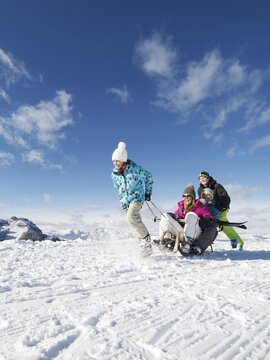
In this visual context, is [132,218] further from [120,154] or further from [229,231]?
[229,231]

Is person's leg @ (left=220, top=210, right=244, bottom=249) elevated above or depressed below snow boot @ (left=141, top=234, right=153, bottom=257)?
above

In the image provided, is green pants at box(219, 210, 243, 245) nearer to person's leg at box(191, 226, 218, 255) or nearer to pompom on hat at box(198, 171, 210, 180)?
pompom on hat at box(198, 171, 210, 180)

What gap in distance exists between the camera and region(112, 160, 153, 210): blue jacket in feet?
22.4

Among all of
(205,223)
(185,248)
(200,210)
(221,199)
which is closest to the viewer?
(185,248)

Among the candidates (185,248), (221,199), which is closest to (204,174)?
(221,199)

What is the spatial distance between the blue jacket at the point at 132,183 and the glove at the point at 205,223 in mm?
1280

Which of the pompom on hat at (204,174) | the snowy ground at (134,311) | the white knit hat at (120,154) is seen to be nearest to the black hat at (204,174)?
the pompom on hat at (204,174)

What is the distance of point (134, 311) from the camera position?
2.83 meters

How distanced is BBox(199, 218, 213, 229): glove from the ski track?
133 cm

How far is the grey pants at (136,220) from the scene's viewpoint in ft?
22.1

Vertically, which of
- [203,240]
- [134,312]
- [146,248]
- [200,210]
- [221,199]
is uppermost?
[221,199]

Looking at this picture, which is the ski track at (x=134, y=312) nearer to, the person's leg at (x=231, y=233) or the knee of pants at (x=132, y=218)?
the knee of pants at (x=132, y=218)

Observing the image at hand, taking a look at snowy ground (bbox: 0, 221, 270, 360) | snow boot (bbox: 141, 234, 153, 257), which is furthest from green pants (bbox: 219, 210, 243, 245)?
snowy ground (bbox: 0, 221, 270, 360)

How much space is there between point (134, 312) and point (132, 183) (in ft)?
13.6
